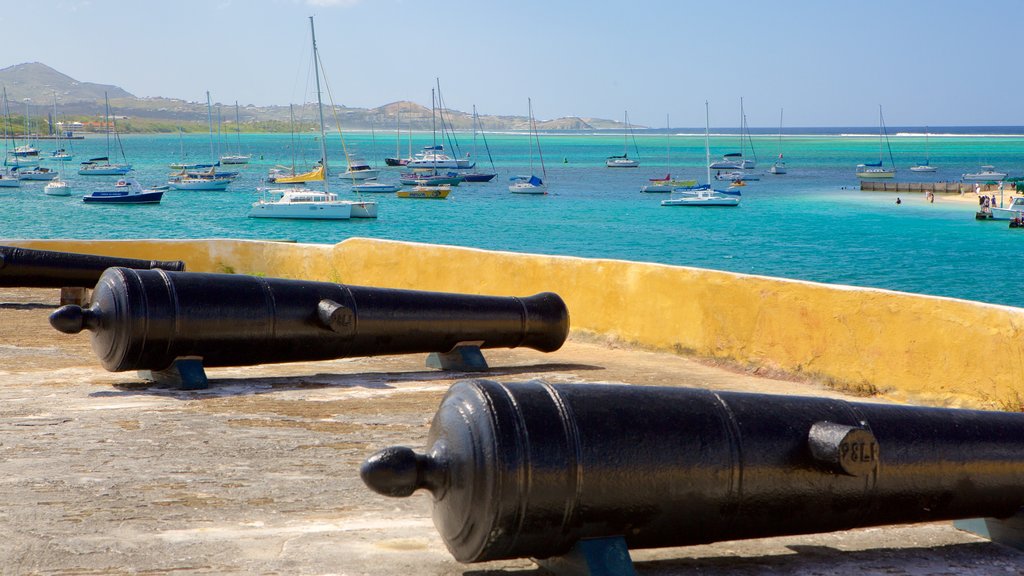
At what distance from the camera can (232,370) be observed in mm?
10398

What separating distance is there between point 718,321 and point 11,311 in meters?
8.06

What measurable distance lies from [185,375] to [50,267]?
5253mm

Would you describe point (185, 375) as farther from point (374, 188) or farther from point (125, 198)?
point (374, 188)

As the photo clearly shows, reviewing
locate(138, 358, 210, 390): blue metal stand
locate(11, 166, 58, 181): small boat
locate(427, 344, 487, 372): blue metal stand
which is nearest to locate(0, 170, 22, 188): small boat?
locate(11, 166, 58, 181): small boat

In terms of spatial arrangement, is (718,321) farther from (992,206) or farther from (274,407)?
(992,206)

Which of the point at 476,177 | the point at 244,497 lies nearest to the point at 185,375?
the point at 244,497

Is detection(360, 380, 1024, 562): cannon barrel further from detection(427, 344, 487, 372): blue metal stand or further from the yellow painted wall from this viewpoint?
detection(427, 344, 487, 372): blue metal stand

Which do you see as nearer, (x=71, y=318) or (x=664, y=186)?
(x=71, y=318)

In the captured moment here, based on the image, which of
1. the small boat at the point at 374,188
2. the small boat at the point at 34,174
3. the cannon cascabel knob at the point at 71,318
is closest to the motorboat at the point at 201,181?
the small boat at the point at 374,188

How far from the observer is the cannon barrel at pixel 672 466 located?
4.55 m

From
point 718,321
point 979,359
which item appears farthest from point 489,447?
point 718,321

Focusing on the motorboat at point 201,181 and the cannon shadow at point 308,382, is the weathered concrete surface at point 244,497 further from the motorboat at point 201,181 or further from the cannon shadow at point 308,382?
the motorboat at point 201,181

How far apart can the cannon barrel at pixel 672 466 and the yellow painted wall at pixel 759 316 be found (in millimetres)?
4063

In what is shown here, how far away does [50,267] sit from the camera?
13.7 m
